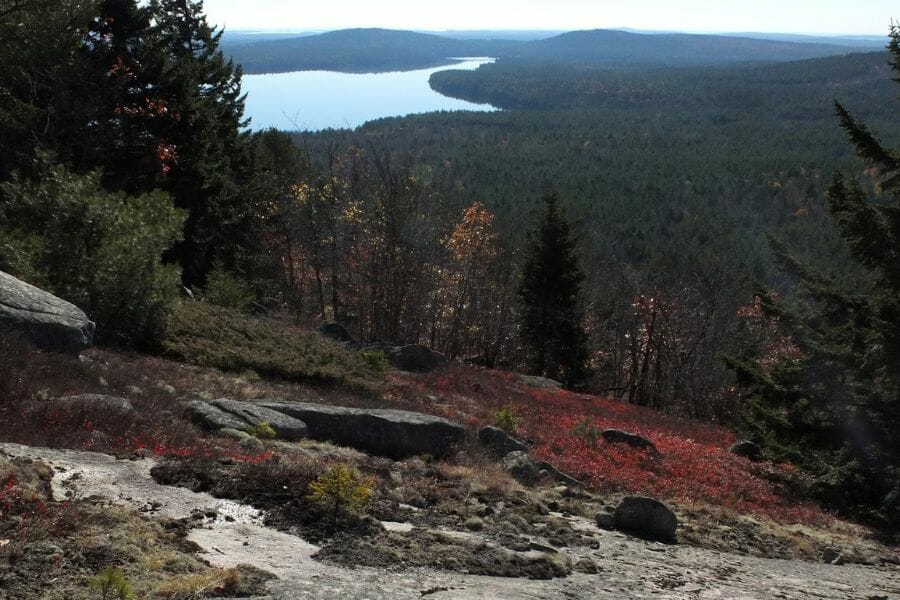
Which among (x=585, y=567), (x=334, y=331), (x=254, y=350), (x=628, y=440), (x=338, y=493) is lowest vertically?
(x=334, y=331)

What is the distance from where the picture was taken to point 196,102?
92.1ft

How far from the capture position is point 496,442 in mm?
13734

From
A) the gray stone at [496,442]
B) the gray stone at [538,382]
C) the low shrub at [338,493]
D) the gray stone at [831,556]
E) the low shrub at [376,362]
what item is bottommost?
the gray stone at [538,382]

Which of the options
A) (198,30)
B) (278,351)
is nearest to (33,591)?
(278,351)

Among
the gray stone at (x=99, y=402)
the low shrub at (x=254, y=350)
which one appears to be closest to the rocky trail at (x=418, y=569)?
the gray stone at (x=99, y=402)

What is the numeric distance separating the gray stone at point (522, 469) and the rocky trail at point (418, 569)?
6.47ft

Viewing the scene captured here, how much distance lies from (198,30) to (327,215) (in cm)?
1082

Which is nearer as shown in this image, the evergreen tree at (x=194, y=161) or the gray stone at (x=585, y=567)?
the gray stone at (x=585, y=567)

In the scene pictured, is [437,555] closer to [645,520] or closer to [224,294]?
[645,520]

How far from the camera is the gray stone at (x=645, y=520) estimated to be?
995cm

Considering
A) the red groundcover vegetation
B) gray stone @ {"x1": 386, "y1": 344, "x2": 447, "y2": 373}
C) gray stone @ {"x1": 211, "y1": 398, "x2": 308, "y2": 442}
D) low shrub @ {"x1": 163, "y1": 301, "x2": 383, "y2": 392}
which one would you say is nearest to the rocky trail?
gray stone @ {"x1": 211, "y1": 398, "x2": 308, "y2": 442}

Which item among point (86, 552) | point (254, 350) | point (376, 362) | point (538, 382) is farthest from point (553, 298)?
point (86, 552)

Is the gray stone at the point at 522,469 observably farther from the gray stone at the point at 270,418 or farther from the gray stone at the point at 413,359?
the gray stone at the point at 413,359

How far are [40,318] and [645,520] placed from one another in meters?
9.95
